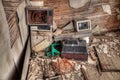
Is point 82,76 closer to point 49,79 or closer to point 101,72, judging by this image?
point 101,72

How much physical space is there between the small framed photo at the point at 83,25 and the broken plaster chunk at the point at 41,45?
0.67 metres

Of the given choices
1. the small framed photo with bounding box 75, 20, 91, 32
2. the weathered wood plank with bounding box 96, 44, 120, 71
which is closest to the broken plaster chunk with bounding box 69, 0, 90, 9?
the small framed photo with bounding box 75, 20, 91, 32

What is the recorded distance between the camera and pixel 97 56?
3.04 m

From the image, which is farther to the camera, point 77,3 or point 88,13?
point 88,13

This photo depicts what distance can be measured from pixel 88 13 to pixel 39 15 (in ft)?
3.58

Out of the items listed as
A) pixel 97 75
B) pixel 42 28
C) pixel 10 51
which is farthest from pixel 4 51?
pixel 97 75

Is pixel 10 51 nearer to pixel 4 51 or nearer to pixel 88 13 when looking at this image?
pixel 4 51

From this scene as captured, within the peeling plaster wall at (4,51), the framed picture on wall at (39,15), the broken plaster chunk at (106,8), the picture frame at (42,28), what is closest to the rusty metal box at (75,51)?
the picture frame at (42,28)

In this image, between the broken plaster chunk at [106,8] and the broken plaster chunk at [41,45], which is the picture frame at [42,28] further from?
the broken plaster chunk at [106,8]

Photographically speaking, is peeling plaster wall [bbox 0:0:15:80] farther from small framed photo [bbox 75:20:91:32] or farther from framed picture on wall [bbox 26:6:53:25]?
small framed photo [bbox 75:20:91:32]

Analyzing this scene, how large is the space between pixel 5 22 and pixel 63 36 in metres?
1.46

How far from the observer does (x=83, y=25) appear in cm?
319

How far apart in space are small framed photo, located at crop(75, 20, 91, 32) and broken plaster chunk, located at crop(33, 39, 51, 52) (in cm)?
67

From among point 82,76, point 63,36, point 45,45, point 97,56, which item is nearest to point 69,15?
point 63,36
